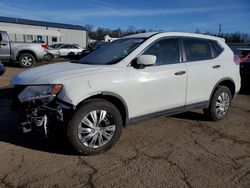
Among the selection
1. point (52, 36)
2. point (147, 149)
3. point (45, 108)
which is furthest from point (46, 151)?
point (52, 36)

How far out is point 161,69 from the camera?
4.40 meters

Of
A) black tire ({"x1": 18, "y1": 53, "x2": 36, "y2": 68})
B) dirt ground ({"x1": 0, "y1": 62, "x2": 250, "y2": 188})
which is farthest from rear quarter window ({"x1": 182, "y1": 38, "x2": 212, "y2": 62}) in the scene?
black tire ({"x1": 18, "y1": 53, "x2": 36, "y2": 68})

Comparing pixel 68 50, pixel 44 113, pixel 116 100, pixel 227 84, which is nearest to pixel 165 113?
pixel 116 100

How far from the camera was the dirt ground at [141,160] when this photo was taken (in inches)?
125

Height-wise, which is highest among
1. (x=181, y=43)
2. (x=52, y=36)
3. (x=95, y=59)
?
(x=52, y=36)

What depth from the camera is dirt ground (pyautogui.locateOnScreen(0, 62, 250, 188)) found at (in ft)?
10.5

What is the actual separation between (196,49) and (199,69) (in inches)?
17.3

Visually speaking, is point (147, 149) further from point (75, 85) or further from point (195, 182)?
point (75, 85)

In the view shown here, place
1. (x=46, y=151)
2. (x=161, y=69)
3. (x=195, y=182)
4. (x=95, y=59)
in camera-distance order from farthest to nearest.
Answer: (x=95, y=59)
(x=161, y=69)
(x=46, y=151)
(x=195, y=182)

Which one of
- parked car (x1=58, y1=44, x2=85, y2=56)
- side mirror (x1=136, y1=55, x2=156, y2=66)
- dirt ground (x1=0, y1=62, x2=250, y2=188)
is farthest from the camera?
parked car (x1=58, y1=44, x2=85, y2=56)

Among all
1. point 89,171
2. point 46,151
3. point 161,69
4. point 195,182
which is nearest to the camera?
point 195,182

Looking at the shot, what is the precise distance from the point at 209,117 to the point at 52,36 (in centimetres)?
4264

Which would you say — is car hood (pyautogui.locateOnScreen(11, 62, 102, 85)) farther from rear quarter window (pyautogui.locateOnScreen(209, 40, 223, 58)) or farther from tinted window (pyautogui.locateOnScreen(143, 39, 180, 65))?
rear quarter window (pyautogui.locateOnScreen(209, 40, 223, 58))

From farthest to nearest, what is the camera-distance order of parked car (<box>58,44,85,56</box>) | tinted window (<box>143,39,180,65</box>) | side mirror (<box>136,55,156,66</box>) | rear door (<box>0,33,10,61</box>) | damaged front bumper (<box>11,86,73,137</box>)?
parked car (<box>58,44,85,56</box>) → rear door (<box>0,33,10,61</box>) → tinted window (<box>143,39,180,65</box>) → side mirror (<box>136,55,156,66</box>) → damaged front bumper (<box>11,86,73,137</box>)
